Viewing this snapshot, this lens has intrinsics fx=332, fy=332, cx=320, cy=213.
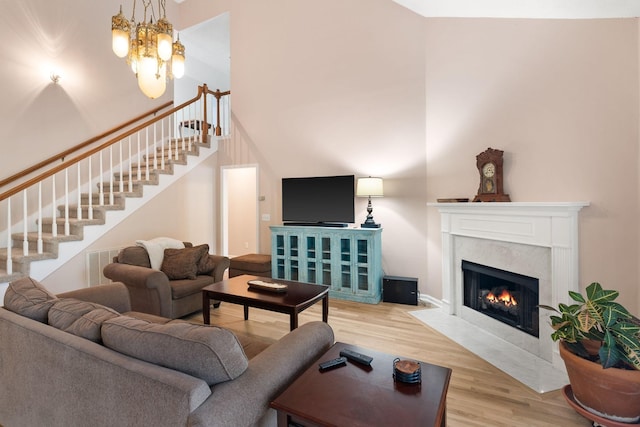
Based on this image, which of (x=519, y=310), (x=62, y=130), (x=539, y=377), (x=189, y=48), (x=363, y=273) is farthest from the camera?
(x=189, y=48)

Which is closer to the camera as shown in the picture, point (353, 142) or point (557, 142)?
point (557, 142)

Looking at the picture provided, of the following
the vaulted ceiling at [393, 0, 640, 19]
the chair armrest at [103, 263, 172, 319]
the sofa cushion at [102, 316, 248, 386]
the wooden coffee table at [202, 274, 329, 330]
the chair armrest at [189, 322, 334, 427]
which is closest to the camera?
the chair armrest at [189, 322, 334, 427]

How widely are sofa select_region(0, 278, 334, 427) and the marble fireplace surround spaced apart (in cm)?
206

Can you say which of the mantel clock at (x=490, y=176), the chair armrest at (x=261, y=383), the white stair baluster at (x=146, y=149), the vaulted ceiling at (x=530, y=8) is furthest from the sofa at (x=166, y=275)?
the vaulted ceiling at (x=530, y=8)

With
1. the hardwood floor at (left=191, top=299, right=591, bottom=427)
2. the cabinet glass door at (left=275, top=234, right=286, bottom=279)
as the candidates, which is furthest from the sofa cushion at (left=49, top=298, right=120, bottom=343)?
the cabinet glass door at (left=275, top=234, right=286, bottom=279)

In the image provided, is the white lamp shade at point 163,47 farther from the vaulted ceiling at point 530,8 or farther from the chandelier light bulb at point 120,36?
the vaulted ceiling at point 530,8

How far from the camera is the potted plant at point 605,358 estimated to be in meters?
1.75

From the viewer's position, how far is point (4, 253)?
11.9 feet

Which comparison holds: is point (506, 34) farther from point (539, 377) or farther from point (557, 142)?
point (539, 377)

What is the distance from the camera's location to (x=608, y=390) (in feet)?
5.89

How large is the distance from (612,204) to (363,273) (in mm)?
2597

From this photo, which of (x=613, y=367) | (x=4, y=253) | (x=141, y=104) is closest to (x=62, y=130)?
(x=141, y=104)

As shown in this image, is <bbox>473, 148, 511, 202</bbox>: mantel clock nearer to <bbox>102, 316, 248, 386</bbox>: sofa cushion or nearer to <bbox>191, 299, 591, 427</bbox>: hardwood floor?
<bbox>191, 299, 591, 427</bbox>: hardwood floor

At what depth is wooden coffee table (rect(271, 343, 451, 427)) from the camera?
1.17 m
